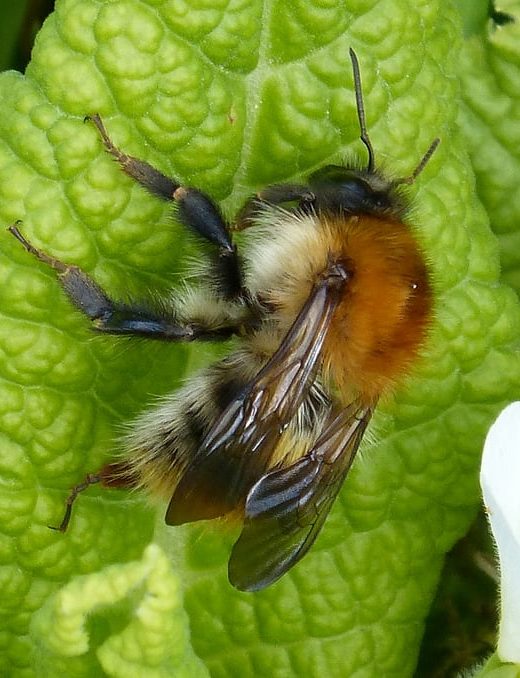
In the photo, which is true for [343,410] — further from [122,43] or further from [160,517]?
[122,43]

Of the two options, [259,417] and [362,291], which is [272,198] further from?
[259,417]

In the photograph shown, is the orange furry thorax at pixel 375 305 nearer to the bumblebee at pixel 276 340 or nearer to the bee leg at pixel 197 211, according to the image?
the bumblebee at pixel 276 340

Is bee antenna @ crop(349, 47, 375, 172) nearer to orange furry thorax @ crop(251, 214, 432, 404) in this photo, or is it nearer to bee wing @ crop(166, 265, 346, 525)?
orange furry thorax @ crop(251, 214, 432, 404)

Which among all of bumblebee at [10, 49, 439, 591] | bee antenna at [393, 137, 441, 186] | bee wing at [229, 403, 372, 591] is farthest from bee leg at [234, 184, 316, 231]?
bee wing at [229, 403, 372, 591]

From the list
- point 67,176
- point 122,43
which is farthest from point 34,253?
point 122,43

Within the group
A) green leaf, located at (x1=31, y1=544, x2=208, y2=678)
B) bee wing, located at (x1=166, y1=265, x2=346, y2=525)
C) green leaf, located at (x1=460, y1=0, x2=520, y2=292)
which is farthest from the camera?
green leaf, located at (x1=460, y1=0, x2=520, y2=292)

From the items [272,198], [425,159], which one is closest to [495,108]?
[425,159]

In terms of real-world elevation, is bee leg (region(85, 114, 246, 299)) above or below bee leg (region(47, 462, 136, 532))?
above
